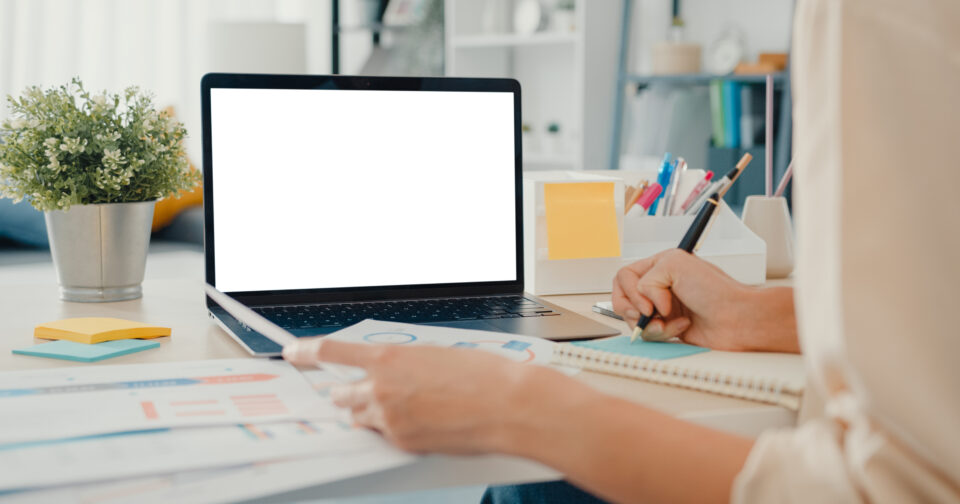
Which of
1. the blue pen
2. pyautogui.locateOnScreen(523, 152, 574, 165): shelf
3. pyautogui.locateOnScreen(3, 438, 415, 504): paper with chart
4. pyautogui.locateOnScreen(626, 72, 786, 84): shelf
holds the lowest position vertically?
pyautogui.locateOnScreen(3, 438, 415, 504): paper with chart

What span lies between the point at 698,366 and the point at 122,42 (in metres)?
3.80

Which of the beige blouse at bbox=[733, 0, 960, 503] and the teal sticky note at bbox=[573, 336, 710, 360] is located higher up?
the beige blouse at bbox=[733, 0, 960, 503]

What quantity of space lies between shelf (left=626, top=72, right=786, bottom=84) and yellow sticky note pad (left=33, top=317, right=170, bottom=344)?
2268 mm

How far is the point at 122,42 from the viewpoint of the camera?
13.0 ft

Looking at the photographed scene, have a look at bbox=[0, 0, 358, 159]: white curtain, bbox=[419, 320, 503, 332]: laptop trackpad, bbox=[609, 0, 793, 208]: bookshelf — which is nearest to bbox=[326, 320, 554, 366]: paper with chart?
bbox=[419, 320, 503, 332]: laptop trackpad

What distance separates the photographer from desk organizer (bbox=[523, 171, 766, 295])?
1126 mm

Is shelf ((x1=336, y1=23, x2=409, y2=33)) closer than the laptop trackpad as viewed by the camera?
No

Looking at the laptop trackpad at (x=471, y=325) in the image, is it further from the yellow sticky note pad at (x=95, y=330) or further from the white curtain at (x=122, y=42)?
the white curtain at (x=122, y=42)

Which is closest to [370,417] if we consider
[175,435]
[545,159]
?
[175,435]

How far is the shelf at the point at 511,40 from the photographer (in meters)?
3.23

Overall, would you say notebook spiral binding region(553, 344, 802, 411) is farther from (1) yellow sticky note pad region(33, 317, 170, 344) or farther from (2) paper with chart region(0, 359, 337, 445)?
(1) yellow sticky note pad region(33, 317, 170, 344)

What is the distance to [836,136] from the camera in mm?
443

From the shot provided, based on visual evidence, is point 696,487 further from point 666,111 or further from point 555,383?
point 666,111

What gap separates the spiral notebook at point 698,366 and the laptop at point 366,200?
0.11 m
